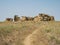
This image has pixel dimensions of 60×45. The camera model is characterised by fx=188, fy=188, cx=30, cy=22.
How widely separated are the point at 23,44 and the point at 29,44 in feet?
1.86

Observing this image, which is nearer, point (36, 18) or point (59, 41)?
point (59, 41)

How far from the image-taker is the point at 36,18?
7494cm

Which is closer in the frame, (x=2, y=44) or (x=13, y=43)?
(x=2, y=44)

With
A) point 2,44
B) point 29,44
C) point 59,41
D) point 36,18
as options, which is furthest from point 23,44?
point 36,18

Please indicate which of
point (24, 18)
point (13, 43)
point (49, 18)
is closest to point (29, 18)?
point (24, 18)

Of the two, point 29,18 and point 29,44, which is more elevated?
point 29,44

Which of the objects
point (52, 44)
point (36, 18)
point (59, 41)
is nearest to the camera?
point (52, 44)

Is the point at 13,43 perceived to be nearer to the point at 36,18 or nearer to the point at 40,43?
the point at 40,43

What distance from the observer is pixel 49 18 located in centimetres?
7525

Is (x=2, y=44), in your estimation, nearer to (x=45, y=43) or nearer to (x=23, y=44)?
(x=23, y=44)

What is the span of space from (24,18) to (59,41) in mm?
58379

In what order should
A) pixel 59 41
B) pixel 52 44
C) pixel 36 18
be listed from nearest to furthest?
pixel 52 44 < pixel 59 41 < pixel 36 18

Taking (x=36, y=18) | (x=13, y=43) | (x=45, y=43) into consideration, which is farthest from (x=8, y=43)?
(x=36, y=18)

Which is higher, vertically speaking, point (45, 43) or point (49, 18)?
point (45, 43)
